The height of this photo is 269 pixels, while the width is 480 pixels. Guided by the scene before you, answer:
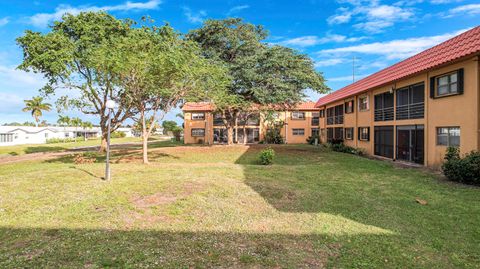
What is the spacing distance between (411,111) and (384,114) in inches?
122

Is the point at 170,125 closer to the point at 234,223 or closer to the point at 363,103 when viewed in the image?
the point at 363,103

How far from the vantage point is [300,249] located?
17.1 feet

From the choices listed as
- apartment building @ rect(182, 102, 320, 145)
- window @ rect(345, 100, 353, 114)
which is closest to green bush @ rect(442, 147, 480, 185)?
window @ rect(345, 100, 353, 114)

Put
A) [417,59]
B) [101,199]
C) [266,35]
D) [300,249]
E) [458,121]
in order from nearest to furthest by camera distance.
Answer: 1. [300,249]
2. [101,199]
3. [458,121]
4. [417,59]
5. [266,35]

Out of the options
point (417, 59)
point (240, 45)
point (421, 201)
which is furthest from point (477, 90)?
point (240, 45)

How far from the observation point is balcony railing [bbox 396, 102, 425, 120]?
53.2 ft

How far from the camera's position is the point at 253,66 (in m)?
24.4

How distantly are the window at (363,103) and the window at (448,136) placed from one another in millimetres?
8865

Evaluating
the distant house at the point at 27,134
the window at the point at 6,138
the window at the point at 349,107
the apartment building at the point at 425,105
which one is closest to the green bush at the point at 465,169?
the apartment building at the point at 425,105

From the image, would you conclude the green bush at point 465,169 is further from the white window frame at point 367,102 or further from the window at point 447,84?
the white window frame at point 367,102

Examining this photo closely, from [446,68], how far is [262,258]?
1495cm

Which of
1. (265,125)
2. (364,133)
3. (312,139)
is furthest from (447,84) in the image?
(265,125)

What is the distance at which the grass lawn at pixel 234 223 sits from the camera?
4809 mm

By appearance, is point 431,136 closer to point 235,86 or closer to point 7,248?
point 235,86
